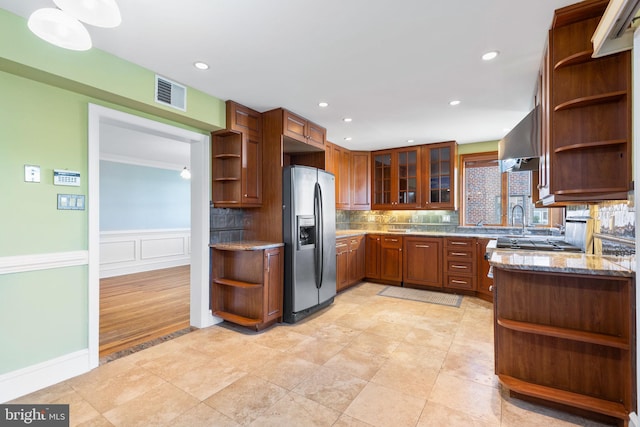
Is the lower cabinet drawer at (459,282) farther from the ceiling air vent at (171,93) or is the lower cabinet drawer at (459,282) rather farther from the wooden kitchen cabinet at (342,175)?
the ceiling air vent at (171,93)

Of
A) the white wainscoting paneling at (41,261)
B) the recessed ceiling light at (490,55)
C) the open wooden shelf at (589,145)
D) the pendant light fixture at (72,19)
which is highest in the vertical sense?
the recessed ceiling light at (490,55)

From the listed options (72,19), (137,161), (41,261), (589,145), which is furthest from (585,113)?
(137,161)

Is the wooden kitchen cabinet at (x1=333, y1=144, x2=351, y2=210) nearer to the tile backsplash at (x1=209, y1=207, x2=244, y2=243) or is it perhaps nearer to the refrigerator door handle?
the refrigerator door handle

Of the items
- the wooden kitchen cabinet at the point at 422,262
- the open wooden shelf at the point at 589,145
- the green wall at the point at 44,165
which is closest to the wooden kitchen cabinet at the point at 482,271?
the wooden kitchen cabinet at the point at 422,262

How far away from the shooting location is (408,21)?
1888 mm

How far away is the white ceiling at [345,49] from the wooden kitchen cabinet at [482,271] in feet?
5.89

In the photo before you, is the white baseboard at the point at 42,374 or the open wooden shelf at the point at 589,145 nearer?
the open wooden shelf at the point at 589,145

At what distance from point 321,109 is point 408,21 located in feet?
5.46

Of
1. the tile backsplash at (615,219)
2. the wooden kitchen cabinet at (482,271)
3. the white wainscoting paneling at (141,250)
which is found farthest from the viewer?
the white wainscoting paneling at (141,250)

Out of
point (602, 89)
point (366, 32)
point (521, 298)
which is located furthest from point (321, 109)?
point (521, 298)

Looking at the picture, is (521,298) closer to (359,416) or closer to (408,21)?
(359,416)

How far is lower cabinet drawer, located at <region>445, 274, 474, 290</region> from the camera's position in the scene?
436 cm

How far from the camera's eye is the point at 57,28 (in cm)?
135

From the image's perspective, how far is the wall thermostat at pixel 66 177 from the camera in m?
2.23
